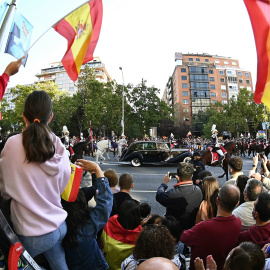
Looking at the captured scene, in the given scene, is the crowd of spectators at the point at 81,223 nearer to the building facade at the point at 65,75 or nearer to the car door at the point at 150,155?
the car door at the point at 150,155

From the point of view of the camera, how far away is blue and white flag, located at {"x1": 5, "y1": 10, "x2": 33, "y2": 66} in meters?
4.90

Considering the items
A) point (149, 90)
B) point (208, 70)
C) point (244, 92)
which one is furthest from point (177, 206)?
point (208, 70)

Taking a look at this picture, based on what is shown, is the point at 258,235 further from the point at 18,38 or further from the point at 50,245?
the point at 18,38

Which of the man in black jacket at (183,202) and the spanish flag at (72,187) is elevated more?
the spanish flag at (72,187)

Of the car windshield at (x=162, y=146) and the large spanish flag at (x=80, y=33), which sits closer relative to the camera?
the large spanish flag at (x=80, y=33)

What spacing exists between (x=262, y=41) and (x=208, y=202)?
2.21m

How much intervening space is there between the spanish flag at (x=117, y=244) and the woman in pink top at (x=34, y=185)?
45.1 inches

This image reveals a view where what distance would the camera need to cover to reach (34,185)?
1661 mm

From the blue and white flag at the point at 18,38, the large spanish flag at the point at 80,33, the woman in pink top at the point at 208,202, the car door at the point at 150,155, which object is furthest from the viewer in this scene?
the car door at the point at 150,155

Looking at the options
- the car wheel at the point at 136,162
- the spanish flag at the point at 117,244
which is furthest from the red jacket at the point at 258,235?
the car wheel at the point at 136,162

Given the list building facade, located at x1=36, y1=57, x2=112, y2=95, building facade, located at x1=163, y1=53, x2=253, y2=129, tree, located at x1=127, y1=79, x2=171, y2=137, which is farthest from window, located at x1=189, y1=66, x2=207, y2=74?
tree, located at x1=127, y1=79, x2=171, y2=137

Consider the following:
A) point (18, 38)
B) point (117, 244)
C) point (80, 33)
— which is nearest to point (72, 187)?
point (117, 244)

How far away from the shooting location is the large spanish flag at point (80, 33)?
4.29 m

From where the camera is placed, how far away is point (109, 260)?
2797 millimetres
